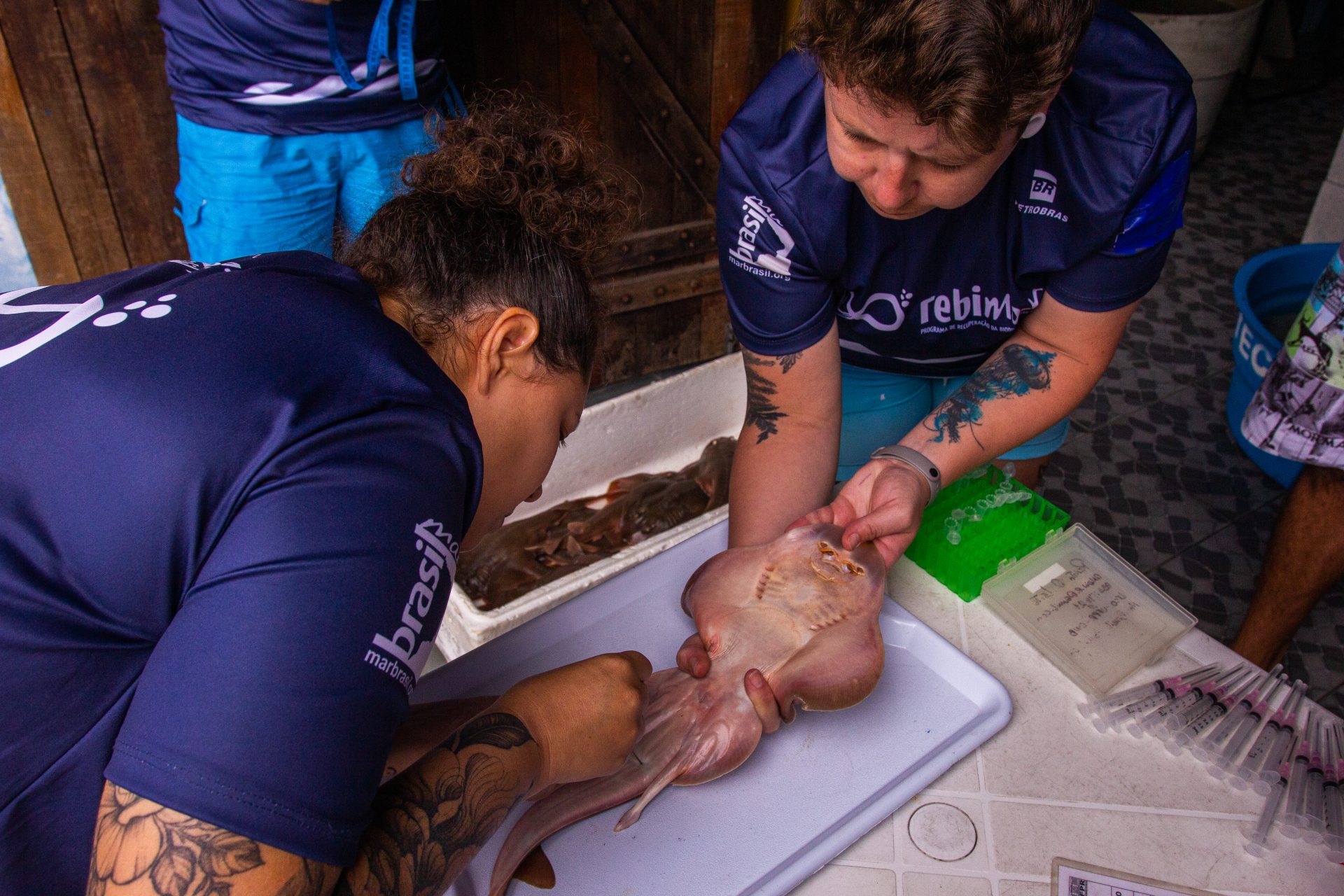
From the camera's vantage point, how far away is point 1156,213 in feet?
4.81

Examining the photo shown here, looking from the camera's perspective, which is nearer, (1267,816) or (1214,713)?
(1267,816)

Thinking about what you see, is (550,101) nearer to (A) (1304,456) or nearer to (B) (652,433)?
(B) (652,433)

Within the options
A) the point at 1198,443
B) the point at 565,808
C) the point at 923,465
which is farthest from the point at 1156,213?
the point at 1198,443

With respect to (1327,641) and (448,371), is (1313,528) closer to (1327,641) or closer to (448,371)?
(1327,641)

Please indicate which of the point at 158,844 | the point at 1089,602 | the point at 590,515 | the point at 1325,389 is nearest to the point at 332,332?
the point at 158,844

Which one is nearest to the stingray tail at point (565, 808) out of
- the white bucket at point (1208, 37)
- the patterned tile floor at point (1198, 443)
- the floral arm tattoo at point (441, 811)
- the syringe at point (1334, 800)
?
the floral arm tattoo at point (441, 811)

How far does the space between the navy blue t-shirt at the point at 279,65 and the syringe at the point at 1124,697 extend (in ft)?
6.06

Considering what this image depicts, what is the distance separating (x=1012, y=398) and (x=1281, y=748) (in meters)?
0.68

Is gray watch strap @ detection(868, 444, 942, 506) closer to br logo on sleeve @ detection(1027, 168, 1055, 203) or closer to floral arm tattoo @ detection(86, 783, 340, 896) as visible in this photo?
br logo on sleeve @ detection(1027, 168, 1055, 203)

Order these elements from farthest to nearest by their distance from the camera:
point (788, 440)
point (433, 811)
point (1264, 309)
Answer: point (1264, 309) < point (788, 440) < point (433, 811)

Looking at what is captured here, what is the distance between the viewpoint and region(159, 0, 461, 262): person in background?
192 centimetres

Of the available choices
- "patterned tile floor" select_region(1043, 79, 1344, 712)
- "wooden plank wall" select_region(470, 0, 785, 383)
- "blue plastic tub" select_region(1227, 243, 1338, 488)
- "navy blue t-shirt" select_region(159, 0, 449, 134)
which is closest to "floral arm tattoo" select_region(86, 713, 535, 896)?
"navy blue t-shirt" select_region(159, 0, 449, 134)

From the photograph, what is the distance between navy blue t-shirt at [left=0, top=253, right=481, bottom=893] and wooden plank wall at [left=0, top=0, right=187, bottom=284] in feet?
5.68

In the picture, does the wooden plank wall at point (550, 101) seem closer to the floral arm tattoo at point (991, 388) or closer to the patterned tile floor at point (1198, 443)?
the floral arm tattoo at point (991, 388)
